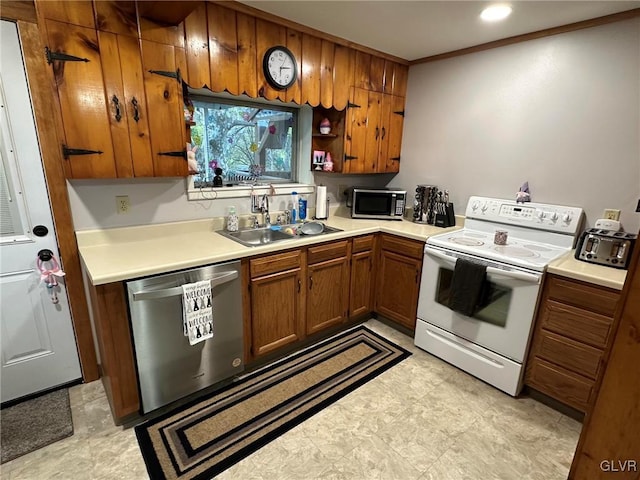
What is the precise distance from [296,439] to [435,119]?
2834mm

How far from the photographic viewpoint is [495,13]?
2025mm

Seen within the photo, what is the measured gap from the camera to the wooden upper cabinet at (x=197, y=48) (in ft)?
6.26

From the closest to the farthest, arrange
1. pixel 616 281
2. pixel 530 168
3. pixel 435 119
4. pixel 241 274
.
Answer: pixel 616 281 < pixel 241 274 < pixel 530 168 < pixel 435 119

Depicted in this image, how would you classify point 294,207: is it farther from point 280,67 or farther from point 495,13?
point 495,13

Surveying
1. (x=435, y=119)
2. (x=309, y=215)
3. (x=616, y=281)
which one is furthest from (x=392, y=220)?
(x=616, y=281)

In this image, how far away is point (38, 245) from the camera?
6.18 feet

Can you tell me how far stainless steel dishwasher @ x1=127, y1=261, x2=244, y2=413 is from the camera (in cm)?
169

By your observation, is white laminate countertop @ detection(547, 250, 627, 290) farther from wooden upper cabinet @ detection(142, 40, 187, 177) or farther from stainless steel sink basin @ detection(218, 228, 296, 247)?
wooden upper cabinet @ detection(142, 40, 187, 177)

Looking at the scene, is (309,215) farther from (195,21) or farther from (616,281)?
(616,281)

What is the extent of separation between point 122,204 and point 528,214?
9.48 feet

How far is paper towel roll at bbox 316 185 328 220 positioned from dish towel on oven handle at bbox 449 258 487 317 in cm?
126

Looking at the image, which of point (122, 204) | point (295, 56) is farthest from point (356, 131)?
point (122, 204)

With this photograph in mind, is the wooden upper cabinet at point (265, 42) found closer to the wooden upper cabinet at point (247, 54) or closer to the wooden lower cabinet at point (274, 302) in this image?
the wooden upper cabinet at point (247, 54)

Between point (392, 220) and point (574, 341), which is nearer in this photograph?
point (574, 341)
